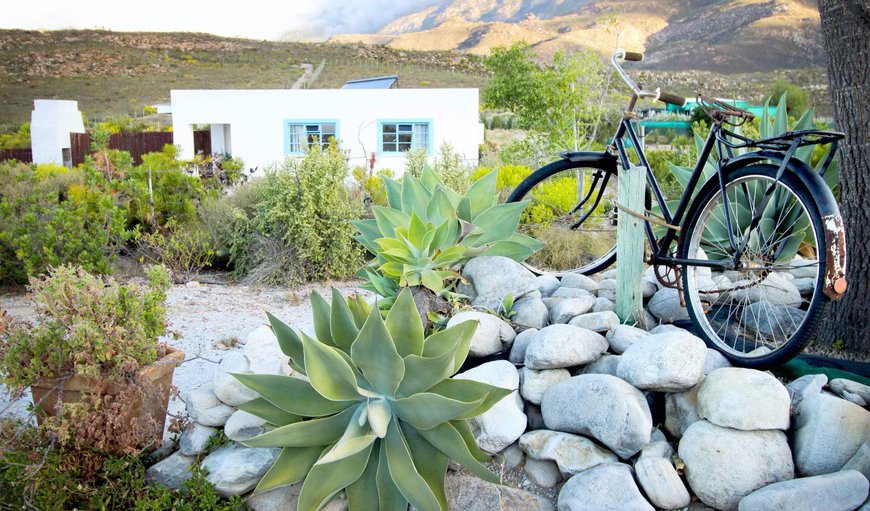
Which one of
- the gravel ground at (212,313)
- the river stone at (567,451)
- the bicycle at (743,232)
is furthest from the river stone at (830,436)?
the gravel ground at (212,313)

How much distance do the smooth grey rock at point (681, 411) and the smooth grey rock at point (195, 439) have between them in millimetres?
1871

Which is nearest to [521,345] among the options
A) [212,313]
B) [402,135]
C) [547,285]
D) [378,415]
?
[547,285]

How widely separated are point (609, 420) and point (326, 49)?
50444 mm

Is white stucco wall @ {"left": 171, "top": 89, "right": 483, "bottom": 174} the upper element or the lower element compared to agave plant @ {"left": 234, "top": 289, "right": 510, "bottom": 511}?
upper

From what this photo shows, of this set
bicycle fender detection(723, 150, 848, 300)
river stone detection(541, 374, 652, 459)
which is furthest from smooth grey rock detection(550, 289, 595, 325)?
bicycle fender detection(723, 150, 848, 300)

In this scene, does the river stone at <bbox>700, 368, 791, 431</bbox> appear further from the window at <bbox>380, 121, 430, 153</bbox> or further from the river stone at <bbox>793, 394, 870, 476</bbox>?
the window at <bbox>380, 121, 430, 153</bbox>

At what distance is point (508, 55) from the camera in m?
13.9

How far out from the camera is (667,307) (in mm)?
3584

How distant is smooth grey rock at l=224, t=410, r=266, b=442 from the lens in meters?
2.76

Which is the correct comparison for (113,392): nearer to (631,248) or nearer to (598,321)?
(598,321)

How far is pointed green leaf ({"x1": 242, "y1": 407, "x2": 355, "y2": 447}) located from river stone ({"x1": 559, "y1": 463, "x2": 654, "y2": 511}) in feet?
2.75

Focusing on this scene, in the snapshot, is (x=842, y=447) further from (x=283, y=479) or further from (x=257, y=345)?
(x=257, y=345)

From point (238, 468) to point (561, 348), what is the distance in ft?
4.45

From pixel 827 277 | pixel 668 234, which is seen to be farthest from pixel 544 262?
pixel 827 277
